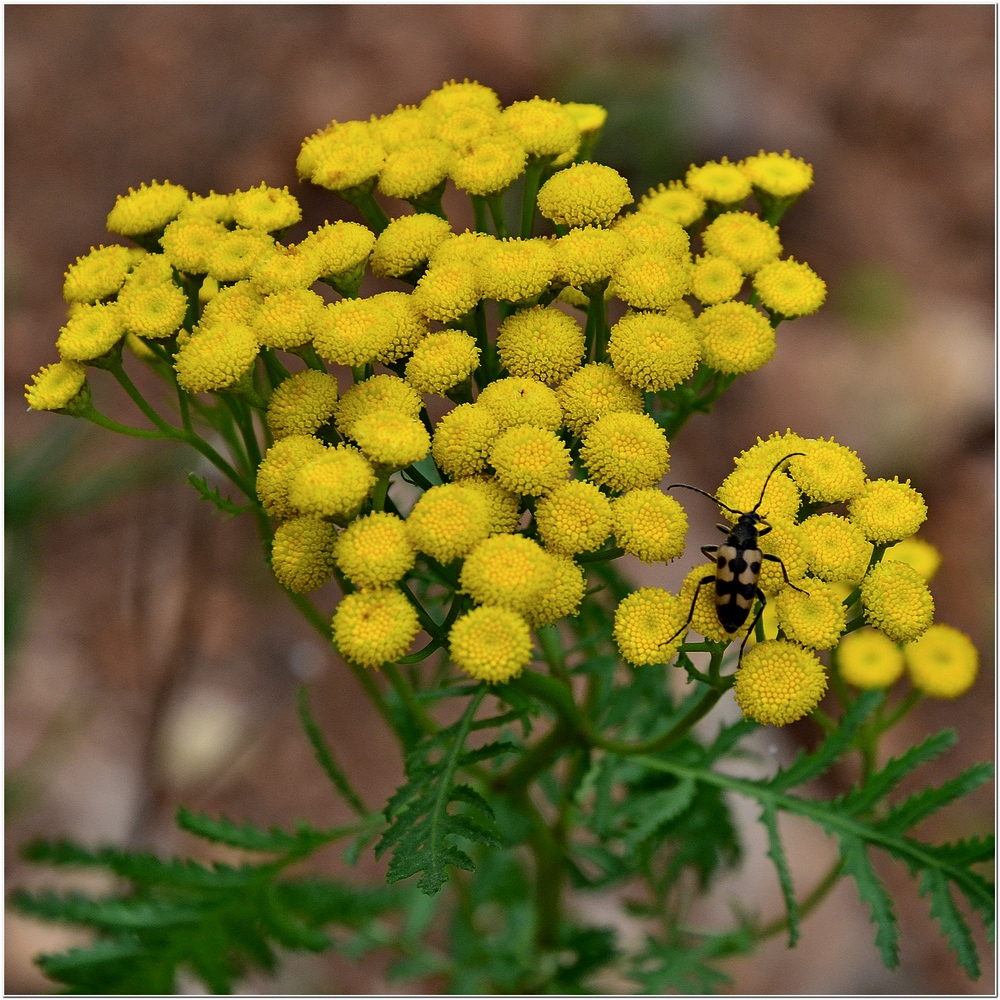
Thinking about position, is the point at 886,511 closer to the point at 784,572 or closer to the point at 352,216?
the point at 784,572

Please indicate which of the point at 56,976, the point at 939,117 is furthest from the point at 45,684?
the point at 939,117

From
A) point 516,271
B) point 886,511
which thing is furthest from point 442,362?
point 886,511

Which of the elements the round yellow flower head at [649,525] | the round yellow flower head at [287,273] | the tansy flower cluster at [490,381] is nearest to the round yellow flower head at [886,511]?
the tansy flower cluster at [490,381]

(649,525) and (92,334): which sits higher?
(92,334)

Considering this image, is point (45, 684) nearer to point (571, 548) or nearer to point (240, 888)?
point (240, 888)

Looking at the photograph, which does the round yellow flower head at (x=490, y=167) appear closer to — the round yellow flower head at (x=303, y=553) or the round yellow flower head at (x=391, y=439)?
the round yellow flower head at (x=391, y=439)
